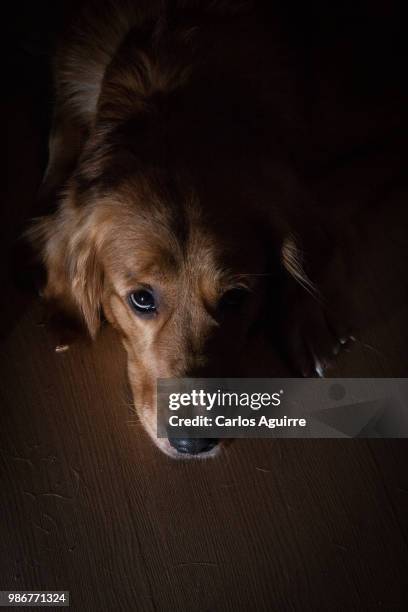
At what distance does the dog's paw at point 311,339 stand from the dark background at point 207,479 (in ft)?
0.23

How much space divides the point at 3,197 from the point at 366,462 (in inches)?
57.4

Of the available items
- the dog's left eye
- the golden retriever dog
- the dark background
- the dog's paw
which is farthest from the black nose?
the dog's paw

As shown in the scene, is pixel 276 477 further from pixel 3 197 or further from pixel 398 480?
pixel 3 197

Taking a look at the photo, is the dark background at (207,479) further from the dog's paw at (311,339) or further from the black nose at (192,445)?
the black nose at (192,445)

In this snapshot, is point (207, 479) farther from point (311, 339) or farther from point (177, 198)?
point (177, 198)

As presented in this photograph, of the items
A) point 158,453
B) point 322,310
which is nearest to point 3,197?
point 158,453

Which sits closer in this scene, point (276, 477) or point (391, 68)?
point (276, 477)

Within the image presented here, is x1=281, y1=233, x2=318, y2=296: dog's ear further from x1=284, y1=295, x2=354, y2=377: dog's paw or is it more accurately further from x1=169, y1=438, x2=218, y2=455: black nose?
x1=169, y1=438, x2=218, y2=455: black nose

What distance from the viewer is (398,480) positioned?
75.2 inches

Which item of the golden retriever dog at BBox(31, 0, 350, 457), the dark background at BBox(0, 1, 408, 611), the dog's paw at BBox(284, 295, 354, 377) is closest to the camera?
the golden retriever dog at BBox(31, 0, 350, 457)

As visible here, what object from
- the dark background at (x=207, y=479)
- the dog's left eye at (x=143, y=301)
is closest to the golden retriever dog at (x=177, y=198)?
the dog's left eye at (x=143, y=301)

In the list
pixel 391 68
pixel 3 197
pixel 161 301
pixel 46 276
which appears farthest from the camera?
pixel 391 68

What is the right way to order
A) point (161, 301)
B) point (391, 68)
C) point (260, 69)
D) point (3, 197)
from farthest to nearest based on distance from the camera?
point (391, 68), point (3, 197), point (260, 69), point (161, 301)

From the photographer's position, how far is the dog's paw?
2.01 metres
